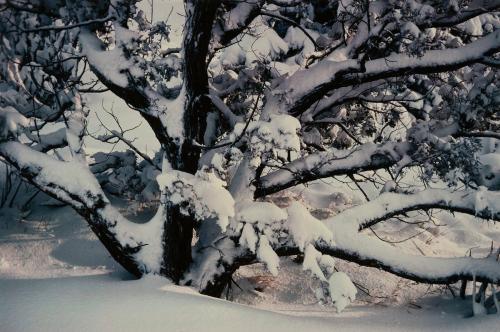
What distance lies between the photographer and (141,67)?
3.76m

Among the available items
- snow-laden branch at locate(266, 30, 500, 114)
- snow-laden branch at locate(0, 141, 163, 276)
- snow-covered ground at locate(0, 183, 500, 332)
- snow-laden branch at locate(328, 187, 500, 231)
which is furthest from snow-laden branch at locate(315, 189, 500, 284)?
snow-laden branch at locate(0, 141, 163, 276)

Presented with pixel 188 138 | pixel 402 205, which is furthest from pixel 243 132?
pixel 402 205

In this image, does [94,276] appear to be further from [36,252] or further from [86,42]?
[86,42]

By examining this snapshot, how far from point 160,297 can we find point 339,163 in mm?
2048

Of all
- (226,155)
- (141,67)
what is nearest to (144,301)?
(226,155)

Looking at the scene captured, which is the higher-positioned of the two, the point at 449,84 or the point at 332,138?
the point at 449,84

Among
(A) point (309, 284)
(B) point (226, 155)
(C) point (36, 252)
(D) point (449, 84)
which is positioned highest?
(D) point (449, 84)

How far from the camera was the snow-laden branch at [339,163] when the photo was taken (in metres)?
4.31

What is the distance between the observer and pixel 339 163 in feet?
14.4

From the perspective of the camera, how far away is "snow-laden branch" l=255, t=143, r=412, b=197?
4309 mm

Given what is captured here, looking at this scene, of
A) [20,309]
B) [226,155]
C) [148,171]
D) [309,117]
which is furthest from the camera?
[148,171]

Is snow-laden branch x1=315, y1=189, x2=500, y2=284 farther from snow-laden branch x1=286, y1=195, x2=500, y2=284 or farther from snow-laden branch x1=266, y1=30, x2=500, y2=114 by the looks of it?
snow-laden branch x1=266, y1=30, x2=500, y2=114

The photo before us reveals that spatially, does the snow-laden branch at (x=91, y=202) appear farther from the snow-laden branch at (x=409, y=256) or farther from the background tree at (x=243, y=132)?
the snow-laden branch at (x=409, y=256)

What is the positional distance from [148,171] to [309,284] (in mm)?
2380
